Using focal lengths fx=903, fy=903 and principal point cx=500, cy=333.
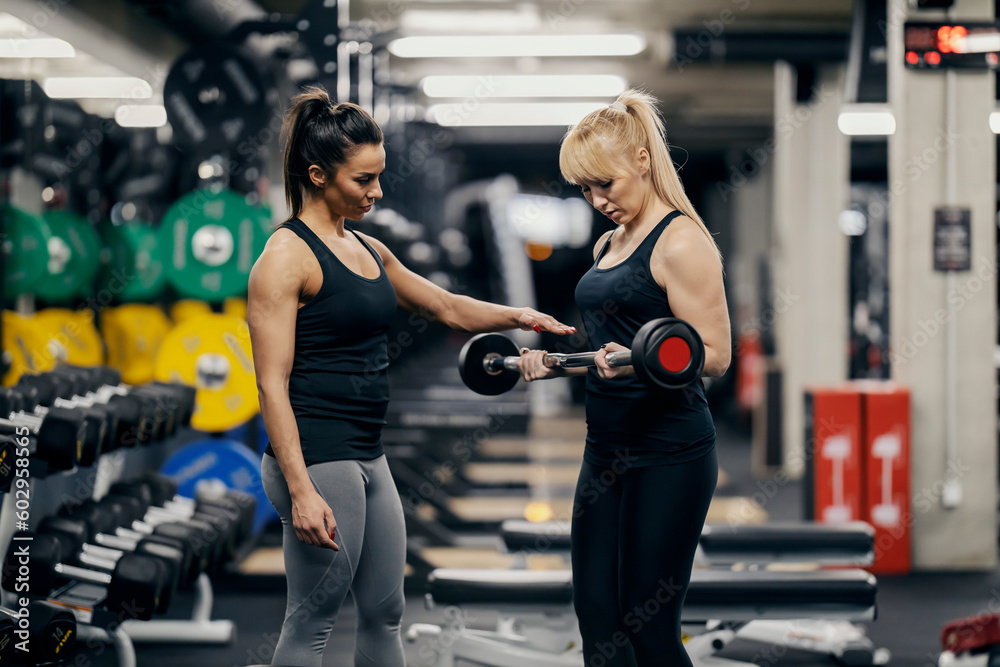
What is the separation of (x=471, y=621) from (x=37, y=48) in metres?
2.97

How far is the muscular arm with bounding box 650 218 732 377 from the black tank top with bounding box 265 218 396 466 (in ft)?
1.67

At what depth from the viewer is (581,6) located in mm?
5570

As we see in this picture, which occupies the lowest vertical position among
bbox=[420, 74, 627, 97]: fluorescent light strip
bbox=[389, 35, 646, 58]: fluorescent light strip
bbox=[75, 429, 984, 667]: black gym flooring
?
bbox=[75, 429, 984, 667]: black gym flooring

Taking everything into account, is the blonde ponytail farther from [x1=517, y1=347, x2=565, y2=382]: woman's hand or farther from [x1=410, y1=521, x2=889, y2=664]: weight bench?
[x1=410, y1=521, x2=889, y2=664]: weight bench

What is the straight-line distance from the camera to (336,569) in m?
1.58

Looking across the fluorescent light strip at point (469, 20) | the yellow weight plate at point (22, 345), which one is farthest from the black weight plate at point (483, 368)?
the fluorescent light strip at point (469, 20)

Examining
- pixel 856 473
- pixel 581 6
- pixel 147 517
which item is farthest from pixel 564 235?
pixel 147 517

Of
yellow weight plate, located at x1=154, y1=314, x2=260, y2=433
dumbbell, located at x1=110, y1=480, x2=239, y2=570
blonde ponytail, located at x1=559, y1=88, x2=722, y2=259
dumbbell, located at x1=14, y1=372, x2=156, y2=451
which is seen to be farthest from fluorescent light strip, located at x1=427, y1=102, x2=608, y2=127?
blonde ponytail, located at x1=559, y1=88, x2=722, y2=259

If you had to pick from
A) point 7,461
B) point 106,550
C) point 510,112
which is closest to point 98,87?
point 106,550

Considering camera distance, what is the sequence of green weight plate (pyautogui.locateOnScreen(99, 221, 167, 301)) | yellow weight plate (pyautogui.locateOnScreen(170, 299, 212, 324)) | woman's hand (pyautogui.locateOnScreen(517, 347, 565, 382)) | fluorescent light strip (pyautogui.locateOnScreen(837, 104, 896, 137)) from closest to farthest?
woman's hand (pyautogui.locateOnScreen(517, 347, 565, 382)) → green weight plate (pyautogui.locateOnScreen(99, 221, 167, 301)) → yellow weight plate (pyautogui.locateOnScreen(170, 299, 212, 324)) → fluorescent light strip (pyautogui.locateOnScreen(837, 104, 896, 137))

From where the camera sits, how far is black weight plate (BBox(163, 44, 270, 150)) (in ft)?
11.7

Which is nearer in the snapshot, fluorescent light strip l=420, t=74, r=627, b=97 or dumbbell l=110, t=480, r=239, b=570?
dumbbell l=110, t=480, r=239, b=570

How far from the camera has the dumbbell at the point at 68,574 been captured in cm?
226

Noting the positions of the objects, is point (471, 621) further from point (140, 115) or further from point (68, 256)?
point (140, 115)
